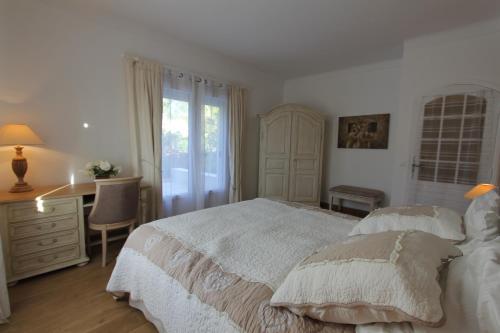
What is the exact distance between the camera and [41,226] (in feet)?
6.98

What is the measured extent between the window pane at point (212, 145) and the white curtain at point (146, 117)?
2.67 ft

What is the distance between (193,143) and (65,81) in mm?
1637

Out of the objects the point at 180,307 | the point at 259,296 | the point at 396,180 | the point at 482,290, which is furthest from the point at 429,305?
the point at 396,180

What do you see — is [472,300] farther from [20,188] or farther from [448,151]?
[20,188]

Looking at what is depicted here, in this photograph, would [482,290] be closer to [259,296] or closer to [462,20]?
[259,296]

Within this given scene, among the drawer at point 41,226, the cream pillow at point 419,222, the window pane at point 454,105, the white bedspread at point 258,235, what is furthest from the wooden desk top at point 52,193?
the window pane at point 454,105

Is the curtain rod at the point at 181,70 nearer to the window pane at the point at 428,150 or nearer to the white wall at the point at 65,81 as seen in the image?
the white wall at the point at 65,81

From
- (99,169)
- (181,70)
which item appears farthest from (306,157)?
(99,169)

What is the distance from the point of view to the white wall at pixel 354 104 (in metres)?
3.80

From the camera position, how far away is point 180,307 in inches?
45.5

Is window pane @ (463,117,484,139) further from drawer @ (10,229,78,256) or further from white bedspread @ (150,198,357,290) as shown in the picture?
drawer @ (10,229,78,256)

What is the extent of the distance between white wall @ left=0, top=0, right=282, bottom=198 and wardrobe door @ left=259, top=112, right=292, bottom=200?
196cm

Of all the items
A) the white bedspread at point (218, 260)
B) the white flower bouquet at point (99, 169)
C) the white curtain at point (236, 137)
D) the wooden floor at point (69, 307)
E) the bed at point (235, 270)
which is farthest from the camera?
the white curtain at point (236, 137)

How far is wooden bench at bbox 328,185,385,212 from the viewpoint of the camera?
3.61 meters
